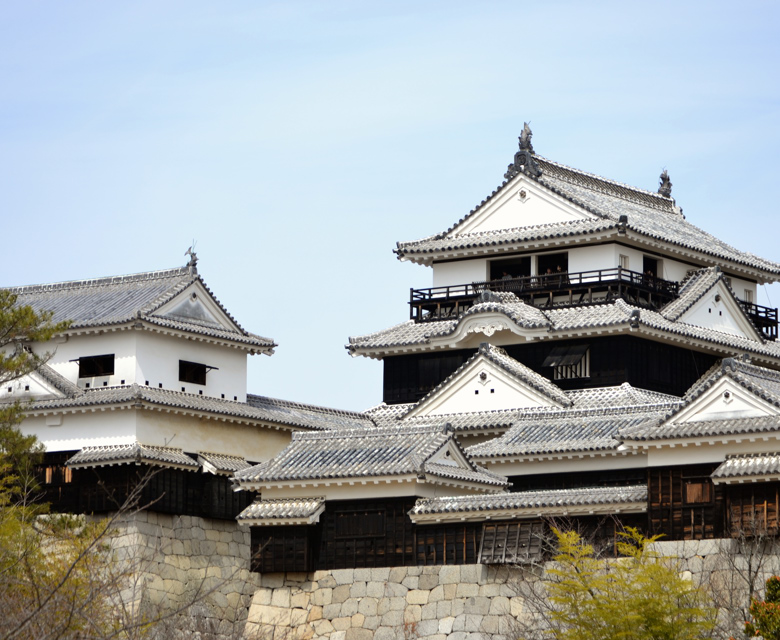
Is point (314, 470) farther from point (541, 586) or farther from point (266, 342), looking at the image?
point (266, 342)

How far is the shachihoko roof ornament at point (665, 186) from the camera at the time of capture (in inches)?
1981

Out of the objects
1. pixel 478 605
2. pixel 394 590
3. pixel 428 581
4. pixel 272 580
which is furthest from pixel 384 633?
pixel 272 580

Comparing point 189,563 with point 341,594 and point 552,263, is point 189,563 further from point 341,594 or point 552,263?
point 552,263

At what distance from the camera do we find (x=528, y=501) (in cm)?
3189

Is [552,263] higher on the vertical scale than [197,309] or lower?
higher

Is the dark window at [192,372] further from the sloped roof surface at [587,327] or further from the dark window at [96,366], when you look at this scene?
the sloped roof surface at [587,327]

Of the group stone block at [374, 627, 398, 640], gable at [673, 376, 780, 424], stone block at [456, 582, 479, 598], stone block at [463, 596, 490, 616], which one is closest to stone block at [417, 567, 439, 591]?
stone block at [456, 582, 479, 598]

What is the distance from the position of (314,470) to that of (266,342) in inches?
452

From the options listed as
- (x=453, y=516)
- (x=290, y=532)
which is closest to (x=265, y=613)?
(x=290, y=532)

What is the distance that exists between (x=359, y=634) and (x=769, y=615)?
435 inches

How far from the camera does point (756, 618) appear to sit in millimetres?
24172

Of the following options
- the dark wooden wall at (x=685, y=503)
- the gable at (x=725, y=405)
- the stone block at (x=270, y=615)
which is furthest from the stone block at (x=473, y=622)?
the gable at (x=725, y=405)

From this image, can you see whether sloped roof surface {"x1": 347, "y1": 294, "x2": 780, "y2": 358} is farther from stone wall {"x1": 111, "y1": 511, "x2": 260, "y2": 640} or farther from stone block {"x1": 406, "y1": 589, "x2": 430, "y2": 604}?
stone block {"x1": 406, "y1": 589, "x2": 430, "y2": 604}

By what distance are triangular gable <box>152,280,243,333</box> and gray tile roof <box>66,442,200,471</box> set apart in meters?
3.92
